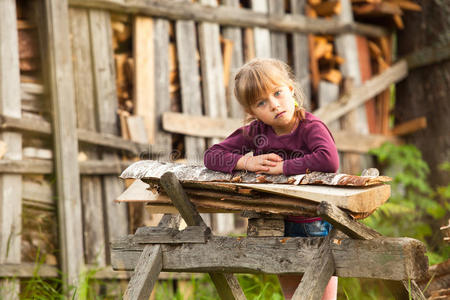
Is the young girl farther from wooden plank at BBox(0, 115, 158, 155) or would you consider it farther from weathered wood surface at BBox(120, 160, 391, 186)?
wooden plank at BBox(0, 115, 158, 155)

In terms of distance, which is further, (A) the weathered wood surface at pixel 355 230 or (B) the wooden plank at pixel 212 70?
(B) the wooden plank at pixel 212 70

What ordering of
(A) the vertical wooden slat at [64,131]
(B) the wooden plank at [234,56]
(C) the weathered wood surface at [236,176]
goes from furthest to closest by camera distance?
(B) the wooden plank at [234,56]
(A) the vertical wooden slat at [64,131]
(C) the weathered wood surface at [236,176]

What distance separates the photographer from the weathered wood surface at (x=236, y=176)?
224cm

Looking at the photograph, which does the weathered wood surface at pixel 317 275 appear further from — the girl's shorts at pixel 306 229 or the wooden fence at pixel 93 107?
the wooden fence at pixel 93 107

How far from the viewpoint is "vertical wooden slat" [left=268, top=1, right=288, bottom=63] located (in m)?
5.87

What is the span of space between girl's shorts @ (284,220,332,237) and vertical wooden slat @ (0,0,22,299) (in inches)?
99.2

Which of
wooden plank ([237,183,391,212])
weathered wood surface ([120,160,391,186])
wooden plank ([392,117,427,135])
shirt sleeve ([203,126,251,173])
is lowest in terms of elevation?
wooden plank ([237,183,391,212])

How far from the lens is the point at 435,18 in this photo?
6254mm

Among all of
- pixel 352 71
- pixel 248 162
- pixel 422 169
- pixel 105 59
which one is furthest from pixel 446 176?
pixel 248 162

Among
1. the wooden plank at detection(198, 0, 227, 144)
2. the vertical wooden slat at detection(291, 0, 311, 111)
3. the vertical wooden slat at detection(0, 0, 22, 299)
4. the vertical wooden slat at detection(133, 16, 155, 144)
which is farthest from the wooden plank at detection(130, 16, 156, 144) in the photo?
the vertical wooden slat at detection(291, 0, 311, 111)

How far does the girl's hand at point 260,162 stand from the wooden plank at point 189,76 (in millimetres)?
2644

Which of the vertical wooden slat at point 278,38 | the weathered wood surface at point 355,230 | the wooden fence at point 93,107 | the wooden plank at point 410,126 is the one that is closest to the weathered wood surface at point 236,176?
the weathered wood surface at point 355,230

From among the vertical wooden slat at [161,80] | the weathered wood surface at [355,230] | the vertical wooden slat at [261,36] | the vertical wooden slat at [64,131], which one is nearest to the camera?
the weathered wood surface at [355,230]

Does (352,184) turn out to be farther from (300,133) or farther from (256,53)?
(256,53)
